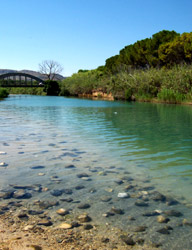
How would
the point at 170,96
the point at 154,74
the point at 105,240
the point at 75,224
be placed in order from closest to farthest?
the point at 105,240, the point at 75,224, the point at 170,96, the point at 154,74

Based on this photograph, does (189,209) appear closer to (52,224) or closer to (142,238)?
(142,238)

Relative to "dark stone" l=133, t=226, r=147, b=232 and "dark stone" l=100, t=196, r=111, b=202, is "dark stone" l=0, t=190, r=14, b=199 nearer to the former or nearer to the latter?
"dark stone" l=100, t=196, r=111, b=202

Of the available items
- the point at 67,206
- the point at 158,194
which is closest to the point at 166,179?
the point at 158,194

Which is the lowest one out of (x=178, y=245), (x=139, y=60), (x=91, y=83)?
(x=178, y=245)

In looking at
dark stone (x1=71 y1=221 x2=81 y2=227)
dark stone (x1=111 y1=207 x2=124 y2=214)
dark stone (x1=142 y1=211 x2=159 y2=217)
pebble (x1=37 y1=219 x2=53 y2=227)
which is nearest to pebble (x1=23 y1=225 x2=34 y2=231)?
pebble (x1=37 y1=219 x2=53 y2=227)

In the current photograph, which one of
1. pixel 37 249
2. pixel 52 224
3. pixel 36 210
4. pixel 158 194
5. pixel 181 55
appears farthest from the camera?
pixel 181 55

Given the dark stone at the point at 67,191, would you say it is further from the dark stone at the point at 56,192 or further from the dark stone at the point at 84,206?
the dark stone at the point at 84,206

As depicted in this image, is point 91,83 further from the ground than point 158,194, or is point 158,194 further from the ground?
point 91,83

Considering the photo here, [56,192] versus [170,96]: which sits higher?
[170,96]

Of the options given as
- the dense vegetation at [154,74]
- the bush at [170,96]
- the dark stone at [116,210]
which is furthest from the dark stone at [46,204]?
the bush at [170,96]

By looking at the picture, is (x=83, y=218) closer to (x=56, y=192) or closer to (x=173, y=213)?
(x=56, y=192)

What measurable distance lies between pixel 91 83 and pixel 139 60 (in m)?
13.2

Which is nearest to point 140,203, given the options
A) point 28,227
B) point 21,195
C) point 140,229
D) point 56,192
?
point 140,229

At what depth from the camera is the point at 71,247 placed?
9.57ft
